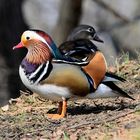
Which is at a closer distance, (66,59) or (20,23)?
A: (66,59)

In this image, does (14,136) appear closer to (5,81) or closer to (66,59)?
(66,59)

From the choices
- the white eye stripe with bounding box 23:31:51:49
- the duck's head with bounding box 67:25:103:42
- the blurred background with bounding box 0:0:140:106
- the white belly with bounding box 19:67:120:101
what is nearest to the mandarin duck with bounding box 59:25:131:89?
→ the white belly with bounding box 19:67:120:101

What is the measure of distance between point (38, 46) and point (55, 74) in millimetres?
293

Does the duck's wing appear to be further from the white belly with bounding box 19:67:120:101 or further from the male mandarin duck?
the white belly with bounding box 19:67:120:101

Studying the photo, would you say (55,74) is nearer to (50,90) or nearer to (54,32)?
(50,90)

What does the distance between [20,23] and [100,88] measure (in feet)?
17.6

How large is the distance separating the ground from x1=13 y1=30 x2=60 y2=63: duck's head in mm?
505

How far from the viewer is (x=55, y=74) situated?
5.29 m

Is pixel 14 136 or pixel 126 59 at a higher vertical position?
pixel 126 59

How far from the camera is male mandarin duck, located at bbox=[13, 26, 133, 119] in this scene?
529 cm

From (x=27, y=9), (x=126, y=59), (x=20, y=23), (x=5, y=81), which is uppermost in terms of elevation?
(x=27, y=9)

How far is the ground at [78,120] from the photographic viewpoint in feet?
16.5

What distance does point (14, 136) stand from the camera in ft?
17.1

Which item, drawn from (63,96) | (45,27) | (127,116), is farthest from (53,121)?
(45,27)
